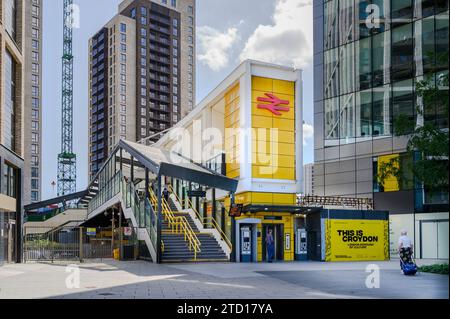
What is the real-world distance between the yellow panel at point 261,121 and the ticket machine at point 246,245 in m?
5.95

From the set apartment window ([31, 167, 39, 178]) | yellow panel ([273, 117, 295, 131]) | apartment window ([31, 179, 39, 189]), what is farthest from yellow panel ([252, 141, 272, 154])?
apartment window ([31, 167, 39, 178])

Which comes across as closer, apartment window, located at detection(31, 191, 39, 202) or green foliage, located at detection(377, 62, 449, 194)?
green foliage, located at detection(377, 62, 449, 194)

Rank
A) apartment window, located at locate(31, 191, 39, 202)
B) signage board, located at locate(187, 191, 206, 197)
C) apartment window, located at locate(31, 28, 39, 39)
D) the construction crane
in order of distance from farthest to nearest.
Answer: the construction crane, apartment window, located at locate(31, 28, 39, 39), apartment window, located at locate(31, 191, 39, 202), signage board, located at locate(187, 191, 206, 197)

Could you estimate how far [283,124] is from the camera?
32781 mm

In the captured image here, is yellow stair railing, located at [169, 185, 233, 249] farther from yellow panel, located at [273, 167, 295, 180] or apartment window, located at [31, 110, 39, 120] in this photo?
apartment window, located at [31, 110, 39, 120]

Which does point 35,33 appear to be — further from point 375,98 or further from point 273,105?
point 273,105

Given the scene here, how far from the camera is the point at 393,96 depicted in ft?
136

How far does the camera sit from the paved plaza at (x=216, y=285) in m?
13.9

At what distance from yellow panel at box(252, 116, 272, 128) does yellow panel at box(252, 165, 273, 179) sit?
225 cm

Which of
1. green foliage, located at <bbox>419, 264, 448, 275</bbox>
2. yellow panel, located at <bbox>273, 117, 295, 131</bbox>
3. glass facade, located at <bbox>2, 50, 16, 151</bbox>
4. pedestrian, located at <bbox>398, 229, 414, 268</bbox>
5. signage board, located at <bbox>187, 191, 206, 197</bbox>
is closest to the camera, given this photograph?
pedestrian, located at <bbox>398, 229, 414, 268</bbox>

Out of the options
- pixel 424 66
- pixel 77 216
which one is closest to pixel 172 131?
pixel 424 66

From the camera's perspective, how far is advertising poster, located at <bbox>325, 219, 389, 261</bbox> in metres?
30.2

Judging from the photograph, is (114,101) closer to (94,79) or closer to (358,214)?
(94,79)
